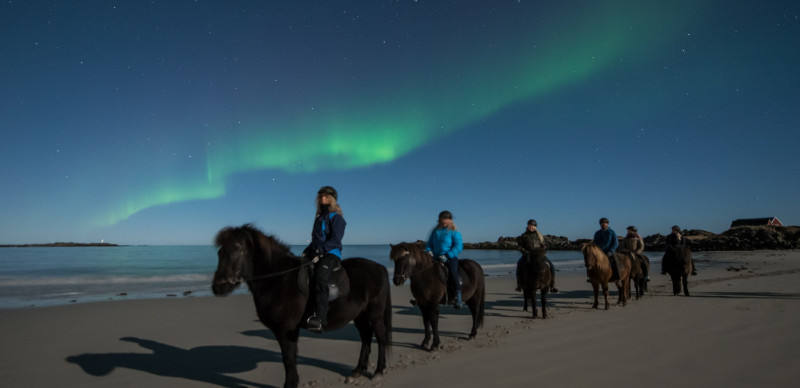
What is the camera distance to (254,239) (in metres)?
3.93

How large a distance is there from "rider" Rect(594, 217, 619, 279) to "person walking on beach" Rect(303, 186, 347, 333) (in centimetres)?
854

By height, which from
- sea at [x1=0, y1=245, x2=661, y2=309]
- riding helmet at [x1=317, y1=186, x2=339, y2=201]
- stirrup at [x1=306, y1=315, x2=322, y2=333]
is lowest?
sea at [x1=0, y1=245, x2=661, y2=309]

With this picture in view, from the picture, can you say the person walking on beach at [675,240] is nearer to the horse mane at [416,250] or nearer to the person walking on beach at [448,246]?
the person walking on beach at [448,246]

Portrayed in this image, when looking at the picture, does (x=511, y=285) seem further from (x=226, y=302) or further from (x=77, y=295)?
(x=77, y=295)

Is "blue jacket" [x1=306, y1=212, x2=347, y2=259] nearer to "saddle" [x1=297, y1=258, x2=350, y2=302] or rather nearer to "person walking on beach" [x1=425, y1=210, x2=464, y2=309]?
"saddle" [x1=297, y1=258, x2=350, y2=302]

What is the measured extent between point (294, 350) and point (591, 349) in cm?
447

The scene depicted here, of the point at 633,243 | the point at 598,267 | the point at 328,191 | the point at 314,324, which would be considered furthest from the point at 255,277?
the point at 633,243

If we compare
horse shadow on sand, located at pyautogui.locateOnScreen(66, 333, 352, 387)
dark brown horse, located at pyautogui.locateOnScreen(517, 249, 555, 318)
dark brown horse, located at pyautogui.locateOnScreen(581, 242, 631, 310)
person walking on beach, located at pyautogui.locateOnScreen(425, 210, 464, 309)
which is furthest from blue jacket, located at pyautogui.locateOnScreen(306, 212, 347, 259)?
dark brown horse, located at pyautogui.locateOnScreen(581, 242, 631, 310)

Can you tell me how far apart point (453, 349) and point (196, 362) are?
399 cm

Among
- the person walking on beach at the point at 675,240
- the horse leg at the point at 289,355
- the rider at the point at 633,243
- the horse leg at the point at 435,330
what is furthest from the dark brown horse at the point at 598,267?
the horse leg at the point at 289,355

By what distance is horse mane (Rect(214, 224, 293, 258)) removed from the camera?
146 inches

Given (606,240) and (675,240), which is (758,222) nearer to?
(675,240)

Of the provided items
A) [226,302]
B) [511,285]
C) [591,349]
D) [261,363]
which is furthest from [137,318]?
[511,285]

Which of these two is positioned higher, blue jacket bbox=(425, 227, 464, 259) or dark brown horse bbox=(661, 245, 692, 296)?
blue jacket bbox=(425, 227, 464, 259)
